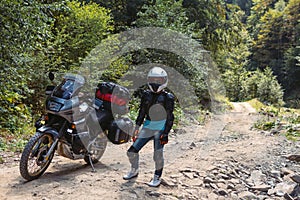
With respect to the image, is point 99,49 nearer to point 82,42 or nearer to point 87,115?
point 82,42

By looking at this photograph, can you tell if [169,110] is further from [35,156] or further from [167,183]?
[35,156]

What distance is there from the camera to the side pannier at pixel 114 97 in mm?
4646

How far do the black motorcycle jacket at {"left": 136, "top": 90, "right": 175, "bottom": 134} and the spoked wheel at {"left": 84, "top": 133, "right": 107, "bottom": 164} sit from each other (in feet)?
2.91

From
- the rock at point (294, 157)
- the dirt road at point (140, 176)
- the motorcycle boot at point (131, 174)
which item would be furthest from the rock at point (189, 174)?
the rock at point (294, 157)

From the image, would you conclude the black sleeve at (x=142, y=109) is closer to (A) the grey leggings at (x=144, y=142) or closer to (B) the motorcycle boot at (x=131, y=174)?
(A) the grey leggings at (x=144, y=142)

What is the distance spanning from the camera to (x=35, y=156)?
4.00 metres

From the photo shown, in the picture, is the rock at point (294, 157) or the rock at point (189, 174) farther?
the rock at point (294, 157)

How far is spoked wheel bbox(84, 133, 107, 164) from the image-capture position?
469cm

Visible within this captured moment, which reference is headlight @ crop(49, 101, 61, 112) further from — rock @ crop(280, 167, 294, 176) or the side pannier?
rock @ crop(280, 167, 294, 176)

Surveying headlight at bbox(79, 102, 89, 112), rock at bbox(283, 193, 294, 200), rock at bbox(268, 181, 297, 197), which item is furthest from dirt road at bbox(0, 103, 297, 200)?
headlight at bbox(79, 102, 89, 112)

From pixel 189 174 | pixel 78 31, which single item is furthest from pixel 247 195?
pixel 78 31

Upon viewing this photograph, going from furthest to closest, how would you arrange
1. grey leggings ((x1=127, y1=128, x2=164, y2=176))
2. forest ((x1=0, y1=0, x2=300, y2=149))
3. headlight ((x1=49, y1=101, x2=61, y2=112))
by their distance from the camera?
forest ((x1=0, y1=0, x2=300, y2=149)) → grey leggings ((x1=127, y1=128, x2=164, y2=176)) → headlight ((x1=49, y1=101, x2=61, y2=112))

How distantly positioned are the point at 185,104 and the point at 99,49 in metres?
5.69

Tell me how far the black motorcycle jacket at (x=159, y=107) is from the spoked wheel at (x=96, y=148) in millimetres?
888
